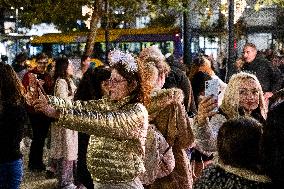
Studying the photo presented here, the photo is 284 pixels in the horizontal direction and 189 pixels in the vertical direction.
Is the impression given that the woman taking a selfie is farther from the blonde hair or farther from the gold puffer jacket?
the blonde hair

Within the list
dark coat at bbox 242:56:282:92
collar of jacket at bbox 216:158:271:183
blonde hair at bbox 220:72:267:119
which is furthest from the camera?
dark coat at bbox 242:56:282:92

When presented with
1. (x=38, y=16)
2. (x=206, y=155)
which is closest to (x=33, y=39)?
(x=38, y=16)

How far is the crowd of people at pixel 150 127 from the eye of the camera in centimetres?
274

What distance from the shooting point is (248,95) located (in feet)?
16.1

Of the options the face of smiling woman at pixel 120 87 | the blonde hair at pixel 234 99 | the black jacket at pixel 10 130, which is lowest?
the black jacket at pixel 10 130

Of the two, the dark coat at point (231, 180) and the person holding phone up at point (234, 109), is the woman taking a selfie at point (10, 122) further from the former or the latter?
the dark coat at point (231, 180)

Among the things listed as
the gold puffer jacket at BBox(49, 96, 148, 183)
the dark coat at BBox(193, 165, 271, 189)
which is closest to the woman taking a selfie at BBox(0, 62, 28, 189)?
the gold puffer jacket at BBox(49, 96, 148, 183)

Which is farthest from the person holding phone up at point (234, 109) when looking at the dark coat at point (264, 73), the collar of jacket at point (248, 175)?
the dark coat at point (264, 73)

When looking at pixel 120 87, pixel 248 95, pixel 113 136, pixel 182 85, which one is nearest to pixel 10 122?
pixel 120 87

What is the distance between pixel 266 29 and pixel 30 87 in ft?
140

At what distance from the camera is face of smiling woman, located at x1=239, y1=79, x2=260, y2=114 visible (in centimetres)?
488

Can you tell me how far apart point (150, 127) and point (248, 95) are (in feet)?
2.83

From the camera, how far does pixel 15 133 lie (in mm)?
4938

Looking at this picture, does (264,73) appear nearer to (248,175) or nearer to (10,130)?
(10,130)
